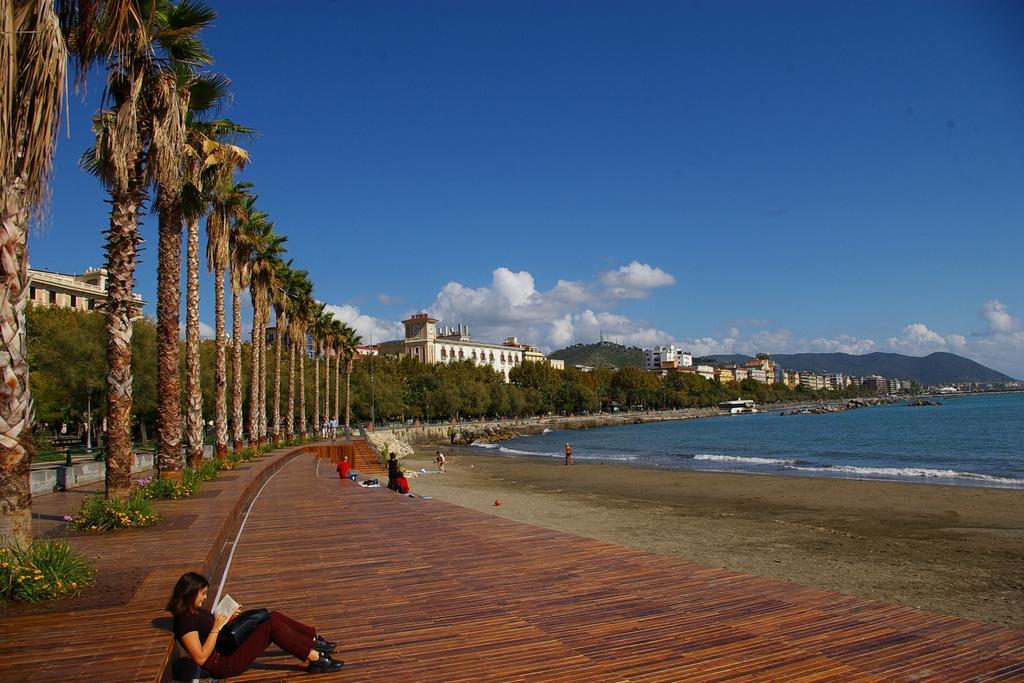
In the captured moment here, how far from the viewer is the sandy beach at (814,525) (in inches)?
505

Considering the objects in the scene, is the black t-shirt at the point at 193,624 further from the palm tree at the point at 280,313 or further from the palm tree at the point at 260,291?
the palm tree at the point at 280,313

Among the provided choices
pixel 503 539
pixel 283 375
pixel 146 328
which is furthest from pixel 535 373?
pixel 503 539

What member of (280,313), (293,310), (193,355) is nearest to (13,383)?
(193,355)

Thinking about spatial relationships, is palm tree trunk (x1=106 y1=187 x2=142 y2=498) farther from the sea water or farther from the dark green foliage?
the sea water

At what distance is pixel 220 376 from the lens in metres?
26.8

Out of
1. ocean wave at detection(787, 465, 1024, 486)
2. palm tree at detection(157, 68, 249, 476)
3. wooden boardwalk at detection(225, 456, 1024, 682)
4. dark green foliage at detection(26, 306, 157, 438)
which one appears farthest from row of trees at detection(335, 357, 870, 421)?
wooden boardwalk at detection(225, 456, 1024, 682)

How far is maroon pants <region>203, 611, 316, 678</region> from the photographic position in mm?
5016

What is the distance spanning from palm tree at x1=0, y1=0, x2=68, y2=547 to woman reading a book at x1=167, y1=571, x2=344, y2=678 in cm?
343

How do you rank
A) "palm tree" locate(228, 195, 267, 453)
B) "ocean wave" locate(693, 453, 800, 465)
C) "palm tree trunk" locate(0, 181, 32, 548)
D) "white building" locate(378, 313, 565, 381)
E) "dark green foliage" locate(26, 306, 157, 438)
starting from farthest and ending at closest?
"white building" locate(378, 313, 565, 381)
"ocean wave" locate(693, 453, 800, 465)
"dark green foliage" locate(26, 306, 157, 438)
"palm tree" locate(228, 195, 267, 453)
"palm tree trunk" locate(0, 181, 32, 548)

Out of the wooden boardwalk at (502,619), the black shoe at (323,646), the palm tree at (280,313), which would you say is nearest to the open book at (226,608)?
the wooden boardwalk at (502,619)

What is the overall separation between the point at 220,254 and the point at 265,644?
22612 mm

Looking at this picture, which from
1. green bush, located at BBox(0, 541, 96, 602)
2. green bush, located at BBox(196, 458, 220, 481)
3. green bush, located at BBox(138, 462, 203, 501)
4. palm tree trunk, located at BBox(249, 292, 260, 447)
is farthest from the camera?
palm tree trunk, located at BBox(249, 292, 260, 447)

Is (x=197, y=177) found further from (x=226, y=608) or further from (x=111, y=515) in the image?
(x=226, y=608)

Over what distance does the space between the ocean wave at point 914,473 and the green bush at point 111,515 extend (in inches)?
1339
